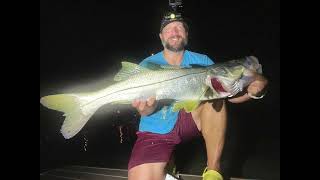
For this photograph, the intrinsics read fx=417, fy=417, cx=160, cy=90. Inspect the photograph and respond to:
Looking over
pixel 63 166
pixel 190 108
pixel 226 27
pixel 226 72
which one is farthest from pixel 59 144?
pixel 226 27

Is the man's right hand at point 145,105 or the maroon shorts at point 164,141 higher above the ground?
the man's right hand at point 145,105

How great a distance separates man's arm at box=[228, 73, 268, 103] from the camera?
4.89 feet

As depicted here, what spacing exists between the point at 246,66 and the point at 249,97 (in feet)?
0.49

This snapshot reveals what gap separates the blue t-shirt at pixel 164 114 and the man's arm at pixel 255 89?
0.17 metres

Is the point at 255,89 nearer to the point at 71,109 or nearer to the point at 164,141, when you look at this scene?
the point at 164,141

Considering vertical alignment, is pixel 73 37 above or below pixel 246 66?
above

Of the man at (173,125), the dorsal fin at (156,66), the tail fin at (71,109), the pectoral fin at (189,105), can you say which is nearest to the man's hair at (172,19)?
the man at (173,125)

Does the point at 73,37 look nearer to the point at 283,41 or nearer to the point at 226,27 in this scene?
the point at 226,27

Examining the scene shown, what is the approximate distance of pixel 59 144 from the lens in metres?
1.65

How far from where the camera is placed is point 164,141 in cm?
158

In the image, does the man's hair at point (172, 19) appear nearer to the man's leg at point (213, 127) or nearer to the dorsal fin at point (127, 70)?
the dorsal fin at point (127, 70)

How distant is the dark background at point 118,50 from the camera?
5.32ft

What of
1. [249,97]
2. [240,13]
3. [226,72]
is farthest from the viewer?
[240,13]

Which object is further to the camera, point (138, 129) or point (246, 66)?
point (138, 129)
